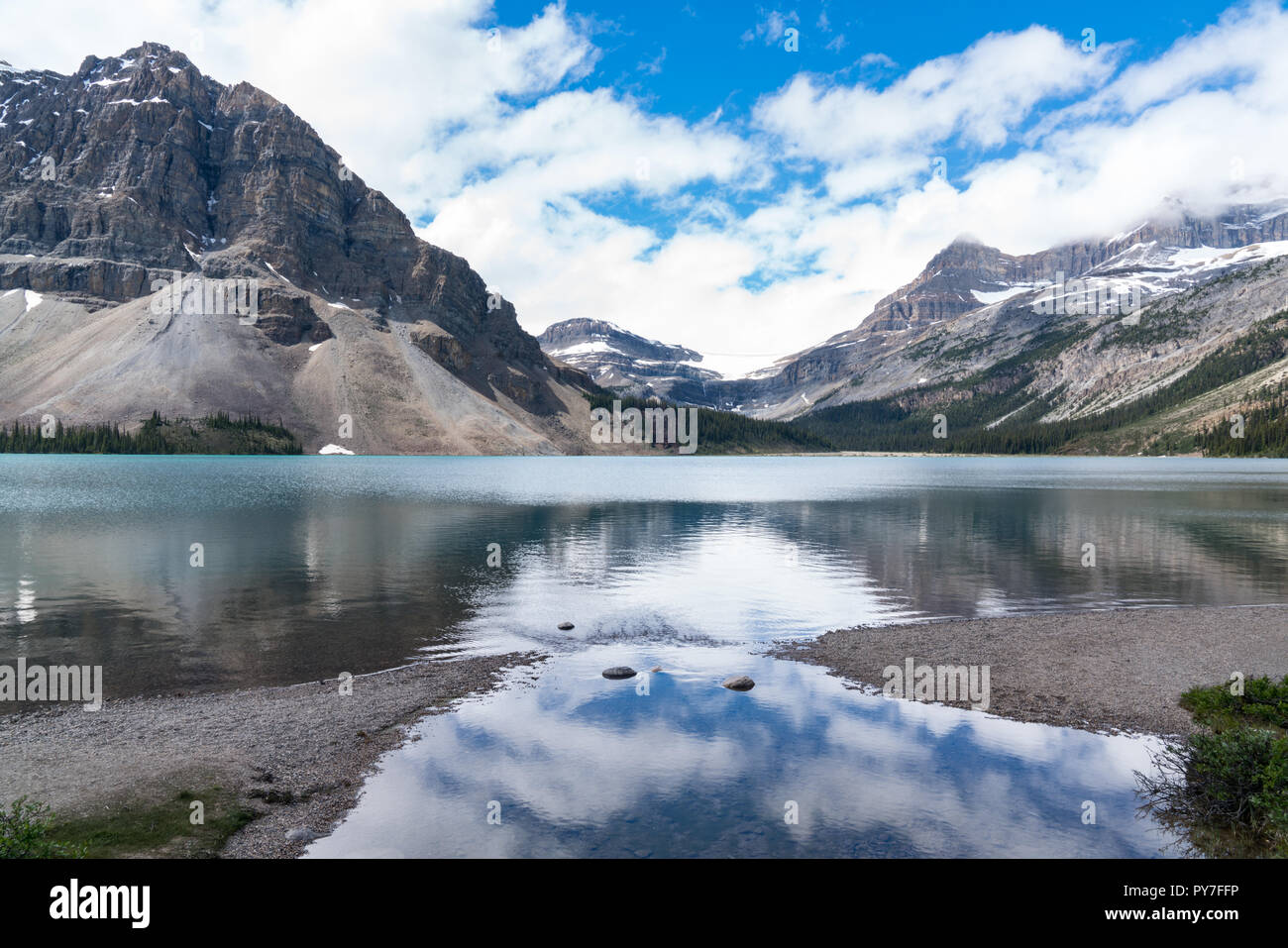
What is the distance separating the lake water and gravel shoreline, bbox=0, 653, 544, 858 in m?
1.25

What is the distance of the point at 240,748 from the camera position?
63.0 feet

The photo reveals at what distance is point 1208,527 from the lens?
71562 millimetres

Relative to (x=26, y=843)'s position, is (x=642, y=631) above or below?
below

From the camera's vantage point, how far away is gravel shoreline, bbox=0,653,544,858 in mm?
15992

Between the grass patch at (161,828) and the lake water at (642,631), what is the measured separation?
95.1 inches

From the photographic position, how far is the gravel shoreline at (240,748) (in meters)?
16.0

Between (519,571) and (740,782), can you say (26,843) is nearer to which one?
(740,782)

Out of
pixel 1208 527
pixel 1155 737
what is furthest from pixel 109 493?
pixel 1208 527

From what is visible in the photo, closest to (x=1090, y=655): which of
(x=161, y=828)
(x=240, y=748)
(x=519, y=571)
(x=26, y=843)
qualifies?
(x=240, y=748)

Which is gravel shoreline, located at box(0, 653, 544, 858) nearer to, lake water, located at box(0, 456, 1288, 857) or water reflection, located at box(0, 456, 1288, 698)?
lake water, located at box(0, 456, 1288, 857)

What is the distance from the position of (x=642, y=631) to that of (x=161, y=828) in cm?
2188

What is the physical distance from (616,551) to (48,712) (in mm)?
40252

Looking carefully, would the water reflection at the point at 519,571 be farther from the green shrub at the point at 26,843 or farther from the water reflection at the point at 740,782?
the green shrub at the point at 26,843
